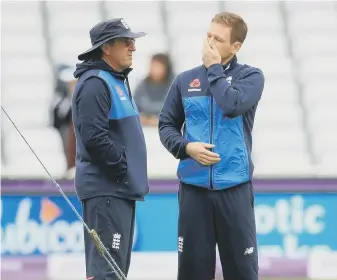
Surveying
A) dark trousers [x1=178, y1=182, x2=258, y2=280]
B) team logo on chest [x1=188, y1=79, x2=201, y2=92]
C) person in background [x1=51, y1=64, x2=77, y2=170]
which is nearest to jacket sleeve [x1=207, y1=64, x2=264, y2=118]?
team logo on chest [x1=188, y1=79, x2=201, y2=92]

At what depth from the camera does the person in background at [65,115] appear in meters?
10.8

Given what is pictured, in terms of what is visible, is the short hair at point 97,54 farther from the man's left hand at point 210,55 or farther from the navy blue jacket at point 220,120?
the man's left hand at point 210,55

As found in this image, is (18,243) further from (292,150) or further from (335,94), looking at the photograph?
(335,94)

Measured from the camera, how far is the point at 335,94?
1405 centimetres

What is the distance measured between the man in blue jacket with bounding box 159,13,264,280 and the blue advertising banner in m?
3.74

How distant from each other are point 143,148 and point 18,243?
157 inches

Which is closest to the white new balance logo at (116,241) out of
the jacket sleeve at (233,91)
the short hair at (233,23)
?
the jacket sleeve at (233,91)

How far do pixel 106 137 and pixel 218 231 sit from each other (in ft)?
2.32

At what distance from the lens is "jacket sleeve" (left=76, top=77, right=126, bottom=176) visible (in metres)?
5.73

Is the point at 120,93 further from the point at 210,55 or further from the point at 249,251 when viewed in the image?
the point at 249,251

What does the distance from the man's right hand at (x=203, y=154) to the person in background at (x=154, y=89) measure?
18.7 ft

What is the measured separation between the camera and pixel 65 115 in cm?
1105

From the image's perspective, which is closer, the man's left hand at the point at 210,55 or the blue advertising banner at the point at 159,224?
the man's left hand at the point at 210,55

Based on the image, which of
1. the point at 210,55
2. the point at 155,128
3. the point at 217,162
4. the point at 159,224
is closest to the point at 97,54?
the point at 210,55
